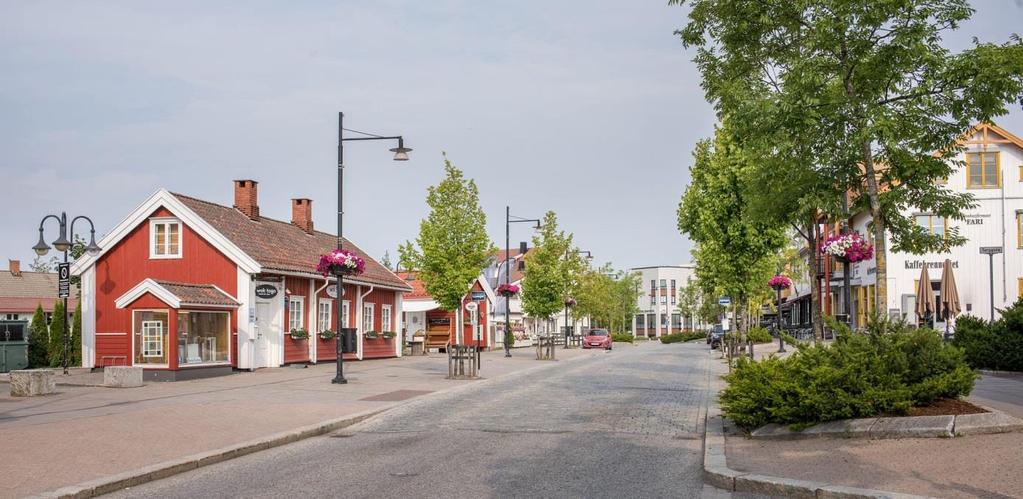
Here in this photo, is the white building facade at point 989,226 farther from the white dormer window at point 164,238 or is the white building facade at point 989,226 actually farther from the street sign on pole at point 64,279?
the street sign on pole at point 64,279

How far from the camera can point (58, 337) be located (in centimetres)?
3681

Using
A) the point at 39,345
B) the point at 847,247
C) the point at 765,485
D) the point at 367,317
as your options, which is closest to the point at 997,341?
the point at 847,247

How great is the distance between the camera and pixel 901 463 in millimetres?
9016

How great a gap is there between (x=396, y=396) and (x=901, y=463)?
481 inches

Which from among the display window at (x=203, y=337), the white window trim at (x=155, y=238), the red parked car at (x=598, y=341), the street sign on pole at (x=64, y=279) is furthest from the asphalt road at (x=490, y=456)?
the red parked car at (x=598, y=341)

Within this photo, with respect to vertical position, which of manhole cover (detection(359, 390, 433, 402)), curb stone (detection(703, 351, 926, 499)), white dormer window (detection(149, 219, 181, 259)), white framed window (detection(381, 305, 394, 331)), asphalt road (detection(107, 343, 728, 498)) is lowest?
manhole cover (detection(359, 390, 433, 402))

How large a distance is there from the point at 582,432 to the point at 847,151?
217 inches

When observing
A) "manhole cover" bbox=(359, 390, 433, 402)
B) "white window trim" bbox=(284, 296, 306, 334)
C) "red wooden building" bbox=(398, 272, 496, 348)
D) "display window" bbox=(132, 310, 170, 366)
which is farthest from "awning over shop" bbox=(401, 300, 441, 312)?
"manhole cover" bbox=(359, 390, 433, 402)

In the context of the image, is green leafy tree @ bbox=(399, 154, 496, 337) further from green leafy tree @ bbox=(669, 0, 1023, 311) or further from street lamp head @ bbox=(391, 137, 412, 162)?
green leafy tree @ bbox=(669, 0, 1023, 311)

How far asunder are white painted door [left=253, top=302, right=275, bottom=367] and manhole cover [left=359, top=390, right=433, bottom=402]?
9985 millimetres

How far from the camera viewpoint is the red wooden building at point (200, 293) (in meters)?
24.4

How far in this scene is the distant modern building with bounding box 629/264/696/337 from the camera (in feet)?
462

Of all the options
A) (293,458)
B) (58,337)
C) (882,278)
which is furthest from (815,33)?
(58,337)

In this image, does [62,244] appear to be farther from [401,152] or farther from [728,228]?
[728,228]
